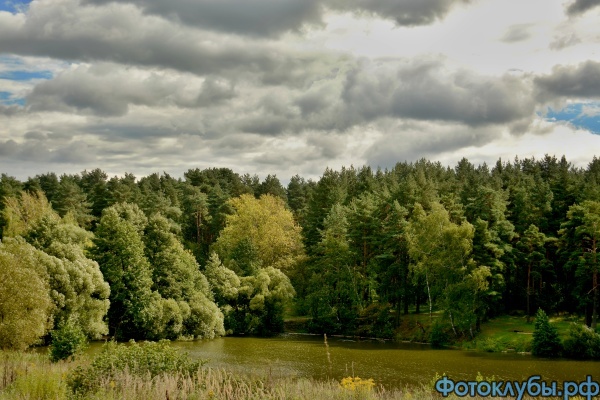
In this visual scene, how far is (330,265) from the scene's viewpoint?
66.3 meters

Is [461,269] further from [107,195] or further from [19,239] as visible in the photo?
[107,195]

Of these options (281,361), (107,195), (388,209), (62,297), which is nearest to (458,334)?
(388,209)

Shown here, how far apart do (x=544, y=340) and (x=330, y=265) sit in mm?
26297

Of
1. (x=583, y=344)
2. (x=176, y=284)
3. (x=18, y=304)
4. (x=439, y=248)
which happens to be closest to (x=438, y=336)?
(x=439, y=248)

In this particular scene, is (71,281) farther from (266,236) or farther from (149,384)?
(266,236)

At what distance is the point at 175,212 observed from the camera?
96.2 m

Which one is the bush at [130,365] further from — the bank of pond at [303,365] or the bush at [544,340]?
the bush at [544,340]

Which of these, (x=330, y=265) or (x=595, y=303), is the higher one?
(x=330, y=265)

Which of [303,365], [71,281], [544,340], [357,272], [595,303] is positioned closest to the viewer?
[303,365]

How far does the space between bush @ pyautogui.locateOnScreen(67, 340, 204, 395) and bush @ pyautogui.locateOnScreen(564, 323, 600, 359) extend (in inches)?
1540

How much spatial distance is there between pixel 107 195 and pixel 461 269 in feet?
203

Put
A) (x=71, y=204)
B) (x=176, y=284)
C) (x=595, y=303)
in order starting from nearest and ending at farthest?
(x=595, y=303) → (x=176, y=284) → (x=71, y=204)

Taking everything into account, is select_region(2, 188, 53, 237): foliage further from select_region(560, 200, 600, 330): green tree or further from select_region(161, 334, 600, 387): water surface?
select_region(560, 200, 600, 330): green tree

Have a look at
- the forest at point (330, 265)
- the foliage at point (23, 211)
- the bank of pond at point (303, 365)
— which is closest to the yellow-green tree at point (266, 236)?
the forest at point (330, 265)
